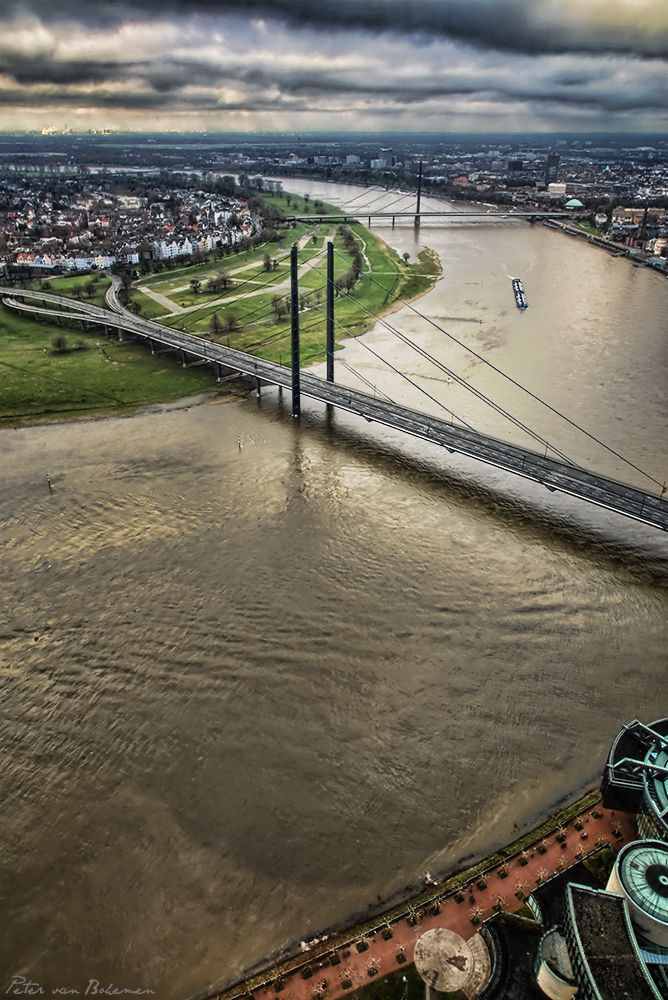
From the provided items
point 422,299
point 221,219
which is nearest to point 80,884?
point 422,299

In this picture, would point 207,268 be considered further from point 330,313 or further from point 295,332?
point 295,332

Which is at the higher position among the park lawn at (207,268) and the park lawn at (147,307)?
the park lawn at (207,268)

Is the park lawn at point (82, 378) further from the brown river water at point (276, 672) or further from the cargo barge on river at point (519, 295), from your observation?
the cargo barge on river at point (519, 295)

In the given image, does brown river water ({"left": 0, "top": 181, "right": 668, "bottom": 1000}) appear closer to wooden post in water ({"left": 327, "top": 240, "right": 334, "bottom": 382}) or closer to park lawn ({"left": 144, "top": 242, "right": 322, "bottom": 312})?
wooden post in water ({"left": 327, "top": 240, "right": 334, "bottom": 382})

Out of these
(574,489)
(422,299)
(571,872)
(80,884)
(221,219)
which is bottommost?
(80,884)

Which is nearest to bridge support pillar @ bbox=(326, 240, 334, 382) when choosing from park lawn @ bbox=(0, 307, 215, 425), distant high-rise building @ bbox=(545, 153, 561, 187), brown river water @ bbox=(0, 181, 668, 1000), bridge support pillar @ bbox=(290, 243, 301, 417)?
bridge support pillar @ bbox=(290, 243, 301, 417)

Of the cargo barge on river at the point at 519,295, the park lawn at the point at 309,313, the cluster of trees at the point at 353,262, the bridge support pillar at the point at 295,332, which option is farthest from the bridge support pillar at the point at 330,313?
the cargo barge on river at the point at 519,295

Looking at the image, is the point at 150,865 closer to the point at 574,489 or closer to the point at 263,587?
the point at 263,587
